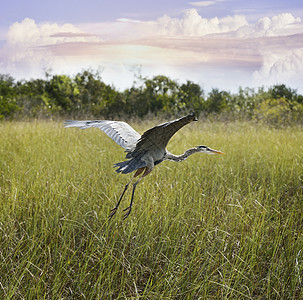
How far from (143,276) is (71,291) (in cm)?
54

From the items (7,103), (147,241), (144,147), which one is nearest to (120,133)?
(144,147)

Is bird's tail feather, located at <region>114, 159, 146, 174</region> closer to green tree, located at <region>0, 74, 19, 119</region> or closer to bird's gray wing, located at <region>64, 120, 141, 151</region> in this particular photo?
bird's gray wing, located at <region>64, 120, 141, 151</region>

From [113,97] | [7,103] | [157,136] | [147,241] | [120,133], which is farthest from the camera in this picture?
[113,97]

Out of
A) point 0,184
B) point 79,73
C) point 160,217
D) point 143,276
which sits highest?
point 79,73

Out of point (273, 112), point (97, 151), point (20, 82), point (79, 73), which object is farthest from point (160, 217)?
point (20, 82)

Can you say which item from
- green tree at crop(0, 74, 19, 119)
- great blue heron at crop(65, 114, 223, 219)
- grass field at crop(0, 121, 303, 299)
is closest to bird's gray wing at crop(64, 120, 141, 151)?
great blue heron at crop(65, 114, 223, 219)

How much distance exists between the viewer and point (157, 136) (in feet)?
5.91

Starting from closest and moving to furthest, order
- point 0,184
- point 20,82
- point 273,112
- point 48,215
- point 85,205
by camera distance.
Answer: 1. point 48,215
2. point 85,205
3. point 0,184
4. point 273,112
5. point 20,82

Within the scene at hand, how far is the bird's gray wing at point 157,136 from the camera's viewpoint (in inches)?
65.8

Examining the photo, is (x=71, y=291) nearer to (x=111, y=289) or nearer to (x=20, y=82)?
(x=111, y=289)

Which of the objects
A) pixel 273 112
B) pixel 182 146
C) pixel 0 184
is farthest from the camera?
pixel 273 112

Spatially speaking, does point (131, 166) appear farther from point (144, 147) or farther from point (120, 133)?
point (120, 133)

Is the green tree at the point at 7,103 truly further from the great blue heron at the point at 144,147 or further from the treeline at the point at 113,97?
the great blue heron at the point at 144,147

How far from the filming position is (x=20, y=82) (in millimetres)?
14891
